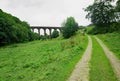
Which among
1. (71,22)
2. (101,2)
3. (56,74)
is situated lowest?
(56,74)

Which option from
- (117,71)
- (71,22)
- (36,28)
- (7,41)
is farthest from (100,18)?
(36,28)

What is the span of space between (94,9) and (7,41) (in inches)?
1300

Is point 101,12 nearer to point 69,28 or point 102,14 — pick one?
point 102,14

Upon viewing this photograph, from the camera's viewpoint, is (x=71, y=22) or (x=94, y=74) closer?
(x=94, y=74)

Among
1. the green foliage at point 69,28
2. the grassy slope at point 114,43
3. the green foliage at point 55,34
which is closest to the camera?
the grassy slope at point 114,43

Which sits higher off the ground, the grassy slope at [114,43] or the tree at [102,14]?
the tree at [102,14]

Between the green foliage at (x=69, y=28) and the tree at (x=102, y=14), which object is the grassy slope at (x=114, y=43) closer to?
the tree at (x=102, y=14)

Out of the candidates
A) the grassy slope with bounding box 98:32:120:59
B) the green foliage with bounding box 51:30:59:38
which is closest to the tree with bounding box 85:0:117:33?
the grassy slope with bounding box 98:32:120:59

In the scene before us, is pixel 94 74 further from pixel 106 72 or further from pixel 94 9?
pixel 94 9

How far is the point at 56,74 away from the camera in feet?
54.4

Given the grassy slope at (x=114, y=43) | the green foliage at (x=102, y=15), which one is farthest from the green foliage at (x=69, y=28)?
the grassy slope at (x=114, y=43)

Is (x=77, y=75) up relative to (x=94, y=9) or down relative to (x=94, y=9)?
down

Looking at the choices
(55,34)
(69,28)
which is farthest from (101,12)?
(55,34)

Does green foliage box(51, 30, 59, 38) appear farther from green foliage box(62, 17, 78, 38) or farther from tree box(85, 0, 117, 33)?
tree box(85, 0, 117, 33)
